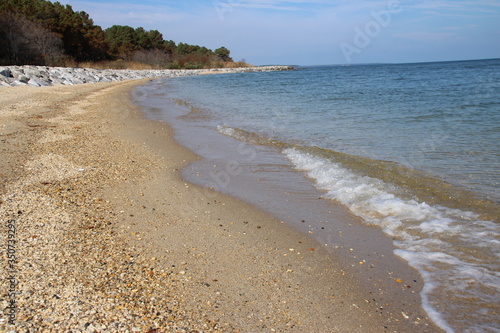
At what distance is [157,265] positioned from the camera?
9.97 ft

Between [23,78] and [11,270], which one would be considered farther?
[23,78]

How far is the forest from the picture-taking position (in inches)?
1283

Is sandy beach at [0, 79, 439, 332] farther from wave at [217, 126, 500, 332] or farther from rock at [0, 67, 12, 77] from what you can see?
rock at [0, 67, 12, 77]

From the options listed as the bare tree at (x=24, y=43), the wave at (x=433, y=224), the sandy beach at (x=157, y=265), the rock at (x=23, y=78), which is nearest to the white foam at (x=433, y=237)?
the wave at (x=433, y=224)

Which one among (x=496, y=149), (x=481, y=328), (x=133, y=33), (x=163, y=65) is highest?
(x=133, y=33)

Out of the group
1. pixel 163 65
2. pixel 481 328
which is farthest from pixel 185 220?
pixel 163 65

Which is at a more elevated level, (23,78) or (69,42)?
(69,42)

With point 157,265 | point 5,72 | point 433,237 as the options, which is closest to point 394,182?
point 433,237

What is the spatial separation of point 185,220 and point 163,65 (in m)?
71.4

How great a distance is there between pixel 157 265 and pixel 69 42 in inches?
1989

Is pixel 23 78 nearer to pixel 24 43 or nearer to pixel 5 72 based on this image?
pixel 5 72

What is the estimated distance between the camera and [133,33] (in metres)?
73.2

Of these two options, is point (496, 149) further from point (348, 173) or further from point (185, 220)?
point (185, 220)

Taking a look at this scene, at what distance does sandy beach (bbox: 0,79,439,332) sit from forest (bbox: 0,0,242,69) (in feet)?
112
